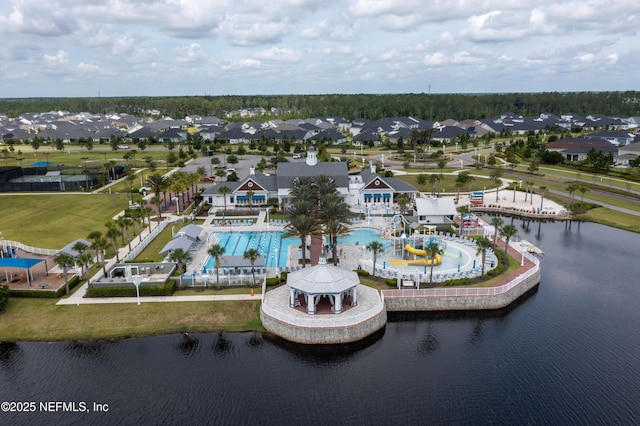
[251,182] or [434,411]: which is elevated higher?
[251,182]

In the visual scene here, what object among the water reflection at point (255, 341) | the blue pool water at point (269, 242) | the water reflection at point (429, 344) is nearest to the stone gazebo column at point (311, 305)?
the water reflection at point (255, 341)

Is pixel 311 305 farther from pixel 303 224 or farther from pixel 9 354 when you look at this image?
pixel 9 354

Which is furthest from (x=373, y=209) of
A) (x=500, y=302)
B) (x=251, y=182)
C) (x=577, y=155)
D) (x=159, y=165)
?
(x=577, y=155)

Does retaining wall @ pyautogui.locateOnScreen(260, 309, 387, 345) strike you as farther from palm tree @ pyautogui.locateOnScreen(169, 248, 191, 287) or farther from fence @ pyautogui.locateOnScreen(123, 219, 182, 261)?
fence @ pyautogui.locateOnScreen(123, 219, 182, 261)

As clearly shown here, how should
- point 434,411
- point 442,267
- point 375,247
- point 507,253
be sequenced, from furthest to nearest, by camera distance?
point 507,253 < point 442,267 < point 375,247 < point 434,411

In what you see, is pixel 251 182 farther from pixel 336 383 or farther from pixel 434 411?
pixel 434 411

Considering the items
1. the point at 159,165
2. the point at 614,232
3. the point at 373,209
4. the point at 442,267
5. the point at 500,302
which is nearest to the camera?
the point at 500,302

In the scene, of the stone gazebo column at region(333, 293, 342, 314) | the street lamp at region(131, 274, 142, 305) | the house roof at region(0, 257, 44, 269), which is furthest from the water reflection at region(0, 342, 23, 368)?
the stone gazebo column at region(333, 293, 342, 314)
